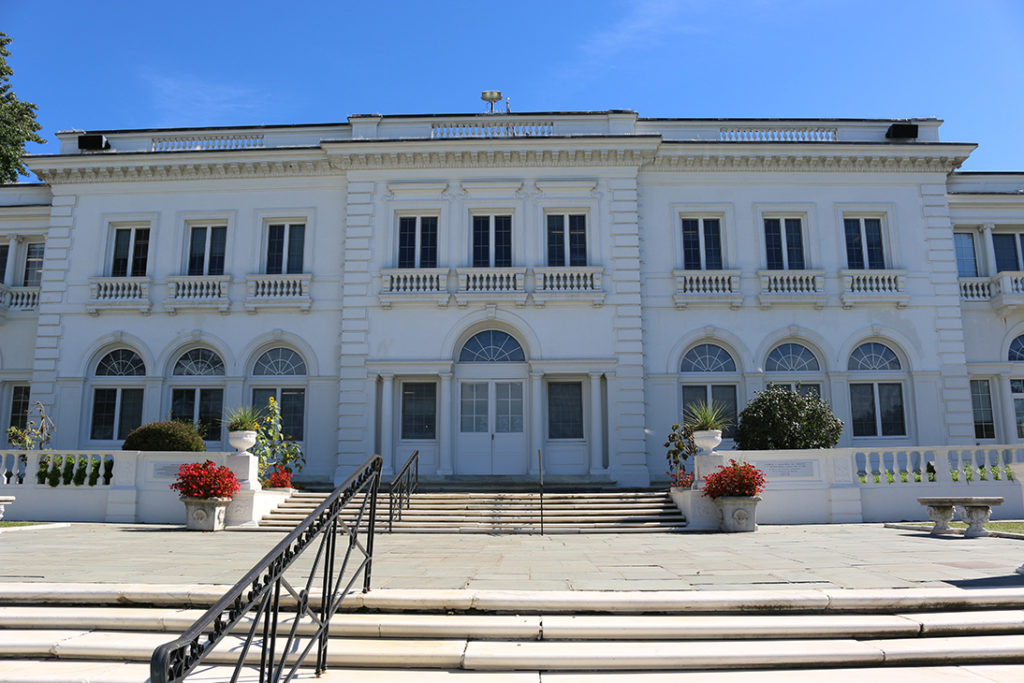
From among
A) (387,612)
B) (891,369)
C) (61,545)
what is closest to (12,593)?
(387,612)

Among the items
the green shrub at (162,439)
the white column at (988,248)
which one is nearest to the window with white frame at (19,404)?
the green shrub at (162,439)

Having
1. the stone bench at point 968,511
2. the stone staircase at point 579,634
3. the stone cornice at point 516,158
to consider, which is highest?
the stone cornice at point 516,158

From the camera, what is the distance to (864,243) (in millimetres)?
20984

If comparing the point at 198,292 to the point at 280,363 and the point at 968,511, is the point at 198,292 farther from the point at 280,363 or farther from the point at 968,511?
the point at 968,511

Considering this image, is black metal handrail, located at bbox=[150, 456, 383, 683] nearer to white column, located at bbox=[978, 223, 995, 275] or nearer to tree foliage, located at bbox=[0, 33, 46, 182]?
white column, located at bbox=[978, 223, 995, 275]

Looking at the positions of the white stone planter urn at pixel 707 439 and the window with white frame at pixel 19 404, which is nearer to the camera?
the white stone planter urn at pixel 707 439

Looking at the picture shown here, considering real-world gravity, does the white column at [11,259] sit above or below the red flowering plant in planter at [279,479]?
above

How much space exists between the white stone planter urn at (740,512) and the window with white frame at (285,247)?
13.9 m

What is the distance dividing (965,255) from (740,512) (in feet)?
44.9

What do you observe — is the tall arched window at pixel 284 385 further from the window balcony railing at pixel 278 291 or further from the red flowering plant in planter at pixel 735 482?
the red flowering plant in planter at pixel 735 482

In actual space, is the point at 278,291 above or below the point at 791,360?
above

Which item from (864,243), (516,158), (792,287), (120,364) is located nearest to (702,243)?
(792,287)

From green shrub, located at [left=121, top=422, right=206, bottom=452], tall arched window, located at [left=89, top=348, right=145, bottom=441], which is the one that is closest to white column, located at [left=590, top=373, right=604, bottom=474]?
green shrub, located at [left=121, top=422, right=206, bottom=452]

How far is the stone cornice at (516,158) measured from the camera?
2036cm
